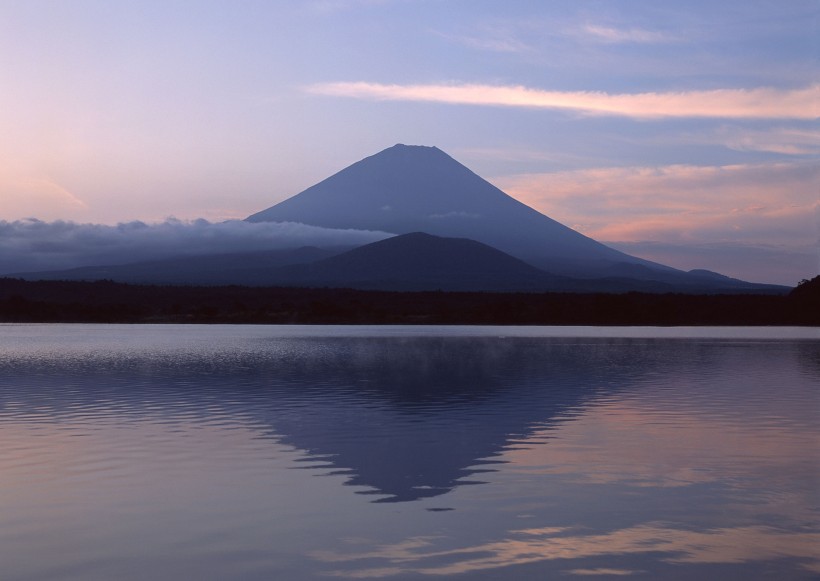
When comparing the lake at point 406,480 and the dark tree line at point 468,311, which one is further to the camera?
the dark tree line at point 468,311

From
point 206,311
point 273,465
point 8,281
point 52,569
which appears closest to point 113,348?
point 273,465

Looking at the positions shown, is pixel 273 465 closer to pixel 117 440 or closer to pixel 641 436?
pixel 117 440

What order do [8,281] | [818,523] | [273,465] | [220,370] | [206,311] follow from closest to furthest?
1. [818,523]
2. [273,465]
3. [220,370]
4. [206,311]
5. [8,281]

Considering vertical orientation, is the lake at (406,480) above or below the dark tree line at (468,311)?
below

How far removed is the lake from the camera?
38.8 ft

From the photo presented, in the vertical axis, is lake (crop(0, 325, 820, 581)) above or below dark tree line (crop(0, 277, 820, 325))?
below

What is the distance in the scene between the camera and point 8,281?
167 m

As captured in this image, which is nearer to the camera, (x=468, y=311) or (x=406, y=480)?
(x=406, y=480)

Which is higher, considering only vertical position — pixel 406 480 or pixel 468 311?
pixel 468 311

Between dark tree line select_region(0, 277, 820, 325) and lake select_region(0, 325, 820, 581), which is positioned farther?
dark tree line select_region(0, 277, 820, 325)

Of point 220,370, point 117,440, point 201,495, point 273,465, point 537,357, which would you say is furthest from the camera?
point 537,357

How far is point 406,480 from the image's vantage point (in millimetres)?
16812

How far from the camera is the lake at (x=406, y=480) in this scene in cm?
1182

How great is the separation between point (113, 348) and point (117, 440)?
39.4 meters
